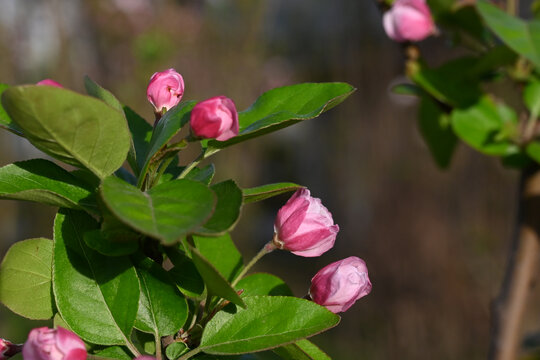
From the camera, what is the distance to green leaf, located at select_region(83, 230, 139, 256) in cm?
49

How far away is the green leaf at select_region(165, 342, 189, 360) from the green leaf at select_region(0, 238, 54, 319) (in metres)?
0.11

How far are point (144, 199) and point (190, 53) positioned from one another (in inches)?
192

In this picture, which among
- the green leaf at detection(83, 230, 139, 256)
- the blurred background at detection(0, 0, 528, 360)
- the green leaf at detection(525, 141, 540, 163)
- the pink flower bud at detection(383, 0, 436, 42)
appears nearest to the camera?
the green leaf at detection(83, 230, 139, 256)

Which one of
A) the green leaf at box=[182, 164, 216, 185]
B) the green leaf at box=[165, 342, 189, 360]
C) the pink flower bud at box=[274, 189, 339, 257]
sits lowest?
the green leaf at box=[165, 342, 189, 360]

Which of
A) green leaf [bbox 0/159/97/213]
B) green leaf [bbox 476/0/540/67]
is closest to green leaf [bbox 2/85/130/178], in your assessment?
green leaf [bbox 0/159/97/213]

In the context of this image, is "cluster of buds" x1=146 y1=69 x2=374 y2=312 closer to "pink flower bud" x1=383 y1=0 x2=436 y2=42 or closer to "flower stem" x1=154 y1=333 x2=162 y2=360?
"flower stem" x1=154 y1=333 x2=162 y2=360

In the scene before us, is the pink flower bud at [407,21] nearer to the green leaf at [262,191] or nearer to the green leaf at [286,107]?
the green leaf at [286,107]

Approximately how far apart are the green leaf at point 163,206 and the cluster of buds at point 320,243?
0.44 ft

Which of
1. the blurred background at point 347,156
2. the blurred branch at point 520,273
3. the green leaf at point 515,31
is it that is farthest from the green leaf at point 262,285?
the blurred background at point 347,156

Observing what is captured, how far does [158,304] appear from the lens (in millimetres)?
542

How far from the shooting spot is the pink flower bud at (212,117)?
0.50 metres

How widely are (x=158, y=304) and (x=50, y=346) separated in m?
0.11

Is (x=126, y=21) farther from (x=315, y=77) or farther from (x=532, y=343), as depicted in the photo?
(x=532, y=343)

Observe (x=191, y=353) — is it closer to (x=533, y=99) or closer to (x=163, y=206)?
(x=163, y=206)
